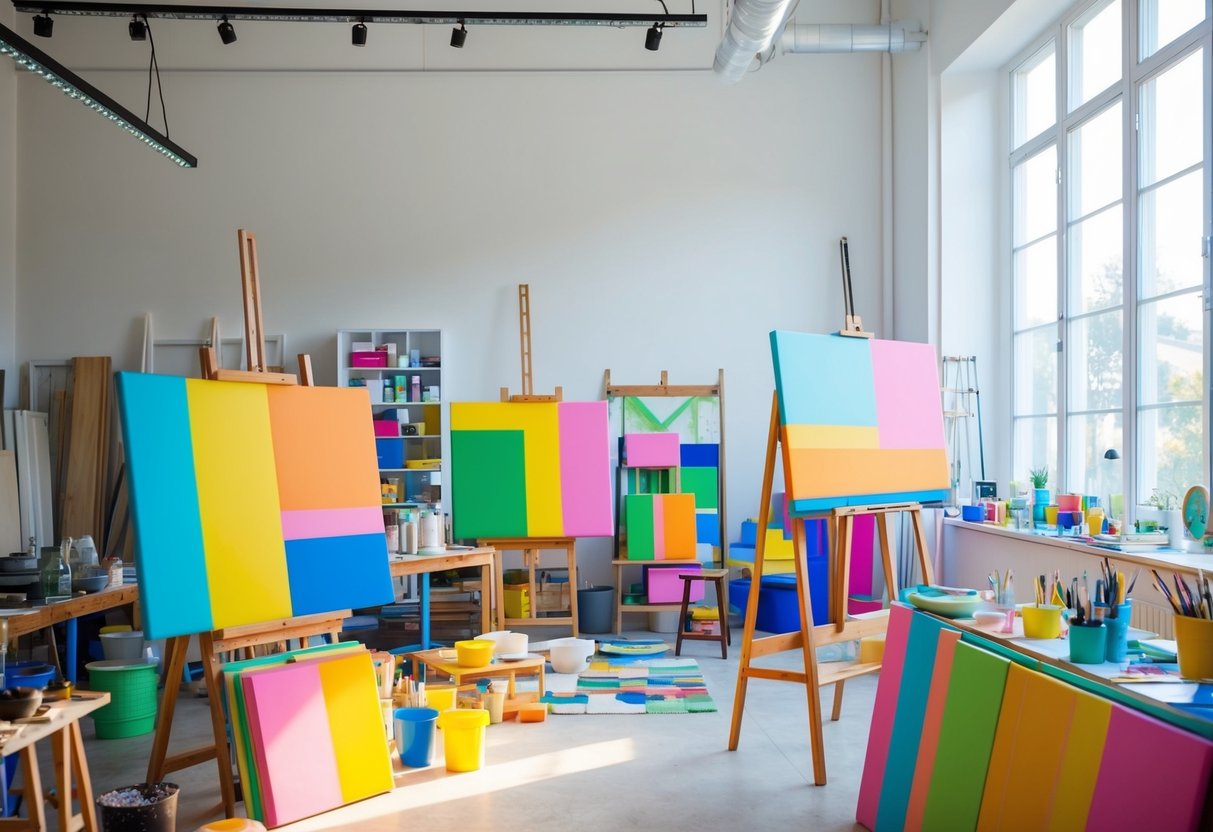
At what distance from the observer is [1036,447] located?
250 inches

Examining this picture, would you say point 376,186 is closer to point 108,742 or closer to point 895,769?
point 108,742

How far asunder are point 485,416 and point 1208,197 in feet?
13.0

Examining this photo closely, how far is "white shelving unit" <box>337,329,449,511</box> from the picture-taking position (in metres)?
7.39

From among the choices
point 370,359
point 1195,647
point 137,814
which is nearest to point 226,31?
point 370,359

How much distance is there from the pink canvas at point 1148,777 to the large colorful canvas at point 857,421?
1846 millimetres

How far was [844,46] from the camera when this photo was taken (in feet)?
23.7

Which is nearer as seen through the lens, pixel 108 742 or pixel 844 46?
Answer: pixel 108 742

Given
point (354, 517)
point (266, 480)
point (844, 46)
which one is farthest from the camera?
point (844, 46)

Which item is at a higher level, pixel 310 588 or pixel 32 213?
pixel 32 213

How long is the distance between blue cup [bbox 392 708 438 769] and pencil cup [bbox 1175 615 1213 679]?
8.82 feet

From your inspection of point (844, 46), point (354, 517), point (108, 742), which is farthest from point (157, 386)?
point (844, 46)

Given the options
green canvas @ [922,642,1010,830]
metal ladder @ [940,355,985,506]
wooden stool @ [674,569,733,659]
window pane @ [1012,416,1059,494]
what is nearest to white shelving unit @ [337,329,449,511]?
wooden stool @ [674,569,733,659]

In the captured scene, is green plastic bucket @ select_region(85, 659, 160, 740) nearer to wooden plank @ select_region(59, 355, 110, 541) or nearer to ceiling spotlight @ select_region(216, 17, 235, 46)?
wooden plank @ select_region(59, 355, 110, 541)

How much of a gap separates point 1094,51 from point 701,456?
355 centimetres
